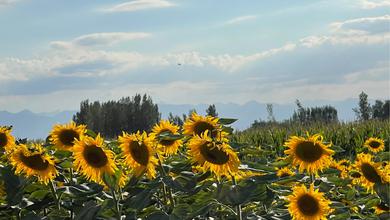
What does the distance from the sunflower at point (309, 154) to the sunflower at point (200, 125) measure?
1.73ft

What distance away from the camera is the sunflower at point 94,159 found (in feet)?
11.1

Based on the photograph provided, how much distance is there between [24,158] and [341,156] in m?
13.2

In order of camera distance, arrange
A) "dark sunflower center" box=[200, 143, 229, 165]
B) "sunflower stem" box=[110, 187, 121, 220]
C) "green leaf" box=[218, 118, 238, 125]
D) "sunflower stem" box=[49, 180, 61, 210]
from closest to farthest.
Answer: "sunflower stem" box=[110, 187, 121, 220], "dark sunflower center" box=[200, 143, 229, 165], "sunflower stem" box=[49, 180, 61, 210], "green leaf" box=[218, 118, 238, 125]

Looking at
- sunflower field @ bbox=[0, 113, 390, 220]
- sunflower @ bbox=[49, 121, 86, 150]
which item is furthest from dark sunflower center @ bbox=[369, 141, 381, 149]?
sunflower @ bbox=[49, 121, 86, 150]

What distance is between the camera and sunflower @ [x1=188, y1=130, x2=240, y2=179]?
132 inches

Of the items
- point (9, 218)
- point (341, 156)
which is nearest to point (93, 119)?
point (341, 156)

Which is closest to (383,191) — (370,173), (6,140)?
(370,173)

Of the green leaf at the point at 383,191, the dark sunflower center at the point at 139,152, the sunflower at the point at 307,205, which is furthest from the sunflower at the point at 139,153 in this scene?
the green leaf at the point at 383,191

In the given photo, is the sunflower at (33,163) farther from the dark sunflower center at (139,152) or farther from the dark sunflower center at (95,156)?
the dark sunflower center at (139,152)

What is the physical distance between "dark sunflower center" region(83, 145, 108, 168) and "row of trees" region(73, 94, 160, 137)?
55831 millimetres

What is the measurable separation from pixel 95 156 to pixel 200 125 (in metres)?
0.78

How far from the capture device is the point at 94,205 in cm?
327

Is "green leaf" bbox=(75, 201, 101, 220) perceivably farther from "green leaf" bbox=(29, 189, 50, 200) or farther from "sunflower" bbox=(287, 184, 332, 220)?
"sunflower" bbox=(287, 184, 332, 220)

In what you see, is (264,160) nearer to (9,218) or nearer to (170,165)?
(170,165)
